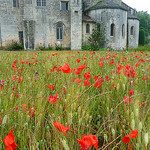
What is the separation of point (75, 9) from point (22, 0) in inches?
241

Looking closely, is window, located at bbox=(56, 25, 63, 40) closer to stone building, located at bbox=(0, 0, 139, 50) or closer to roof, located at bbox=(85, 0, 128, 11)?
stone building, located at bbox=(0, 0, 139, 50)

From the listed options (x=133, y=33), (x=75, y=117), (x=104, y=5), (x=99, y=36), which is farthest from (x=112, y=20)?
(x=75, y=117)

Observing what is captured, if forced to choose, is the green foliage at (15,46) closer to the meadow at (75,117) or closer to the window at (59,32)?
the window at (59,32)

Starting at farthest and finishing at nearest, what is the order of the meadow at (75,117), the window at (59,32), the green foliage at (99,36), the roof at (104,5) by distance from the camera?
the green foliage at (99,36) < the roof at (104,5) < the window at (59,32) < the meadow at (75,117)

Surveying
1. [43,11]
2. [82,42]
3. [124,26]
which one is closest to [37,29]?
[43,11]

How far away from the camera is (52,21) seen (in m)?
18.7

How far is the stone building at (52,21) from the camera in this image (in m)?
18.2

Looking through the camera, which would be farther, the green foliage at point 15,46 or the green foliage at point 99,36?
the green foliage at point 99,36

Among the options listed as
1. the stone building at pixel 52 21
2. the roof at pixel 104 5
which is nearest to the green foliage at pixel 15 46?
the stone building at pixel 52 21

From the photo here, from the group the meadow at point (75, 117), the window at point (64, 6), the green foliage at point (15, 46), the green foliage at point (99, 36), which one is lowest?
the meadow at point (75, 117)

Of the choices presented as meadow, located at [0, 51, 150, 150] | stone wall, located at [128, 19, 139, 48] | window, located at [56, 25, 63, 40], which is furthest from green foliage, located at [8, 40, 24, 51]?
meadow, located at [0, 51, 150, 150]

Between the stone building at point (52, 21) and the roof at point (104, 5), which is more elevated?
the roof at point (104, 5)

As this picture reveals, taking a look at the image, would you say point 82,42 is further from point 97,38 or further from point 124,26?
point 124,26

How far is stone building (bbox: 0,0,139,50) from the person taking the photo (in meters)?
18.2
